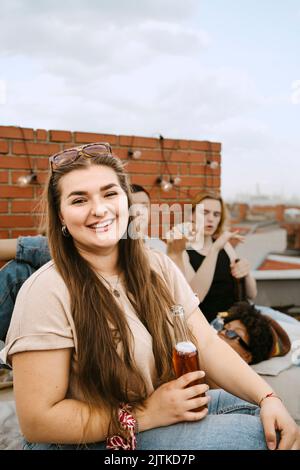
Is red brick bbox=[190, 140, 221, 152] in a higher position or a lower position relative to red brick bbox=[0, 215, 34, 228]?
higher

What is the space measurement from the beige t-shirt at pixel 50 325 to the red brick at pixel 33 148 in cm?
195

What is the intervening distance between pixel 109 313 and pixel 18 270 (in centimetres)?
54

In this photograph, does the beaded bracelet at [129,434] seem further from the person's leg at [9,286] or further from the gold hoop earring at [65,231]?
the person's leg at [9,286]

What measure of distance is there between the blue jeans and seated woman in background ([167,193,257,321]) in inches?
38.9

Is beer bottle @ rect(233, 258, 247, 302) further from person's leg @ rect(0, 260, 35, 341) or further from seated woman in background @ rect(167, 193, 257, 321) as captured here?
person's leg @ rect(0, 260, 35, 341)

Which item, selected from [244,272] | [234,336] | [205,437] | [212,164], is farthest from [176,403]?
[212,164]

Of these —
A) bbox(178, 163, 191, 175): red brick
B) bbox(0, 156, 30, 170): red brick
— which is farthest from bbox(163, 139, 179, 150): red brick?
bbox(0, 156, 30, 170): red brick

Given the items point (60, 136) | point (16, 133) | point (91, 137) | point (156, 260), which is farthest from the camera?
point (91, 137)

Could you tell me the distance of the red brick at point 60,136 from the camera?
2.66 m

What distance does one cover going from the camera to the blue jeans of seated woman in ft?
2.47

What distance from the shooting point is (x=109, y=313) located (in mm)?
842

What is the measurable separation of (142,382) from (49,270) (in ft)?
1.04

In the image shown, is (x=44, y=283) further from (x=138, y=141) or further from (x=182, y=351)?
(x=138, y=141)

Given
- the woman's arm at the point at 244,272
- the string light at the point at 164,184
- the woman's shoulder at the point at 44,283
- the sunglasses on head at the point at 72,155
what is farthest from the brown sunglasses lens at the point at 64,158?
the string light at the point at 164,184
